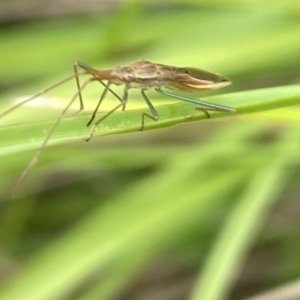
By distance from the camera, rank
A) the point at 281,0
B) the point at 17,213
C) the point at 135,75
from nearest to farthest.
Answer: the point at 135,75 < the point at 281,0 < the point at 17,213

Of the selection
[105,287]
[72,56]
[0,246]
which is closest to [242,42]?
[72,56]

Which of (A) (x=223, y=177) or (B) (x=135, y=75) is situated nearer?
(B) (x=135, y=75)

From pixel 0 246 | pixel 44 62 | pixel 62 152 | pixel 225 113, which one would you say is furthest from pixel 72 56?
pixel 225 113

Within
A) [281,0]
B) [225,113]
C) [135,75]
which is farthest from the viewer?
[281,0]

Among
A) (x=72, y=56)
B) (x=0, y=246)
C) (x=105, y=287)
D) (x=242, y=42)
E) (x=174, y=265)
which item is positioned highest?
(x=72, y=56)

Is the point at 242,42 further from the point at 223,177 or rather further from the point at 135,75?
the point at 135,75

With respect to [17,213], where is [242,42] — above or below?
above
